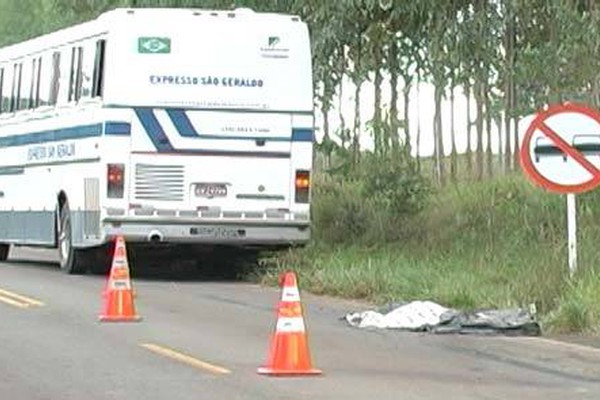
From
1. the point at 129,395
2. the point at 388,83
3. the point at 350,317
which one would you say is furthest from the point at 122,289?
the point at 388,83

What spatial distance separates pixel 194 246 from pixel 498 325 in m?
8.29

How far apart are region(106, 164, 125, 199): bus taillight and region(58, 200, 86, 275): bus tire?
1.84 metres

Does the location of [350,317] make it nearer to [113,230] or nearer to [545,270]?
[545,270]

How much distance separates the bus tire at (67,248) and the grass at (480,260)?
2.90 metres

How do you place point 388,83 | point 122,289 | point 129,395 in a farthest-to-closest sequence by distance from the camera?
point 388,83
point 122,289
point 129,395

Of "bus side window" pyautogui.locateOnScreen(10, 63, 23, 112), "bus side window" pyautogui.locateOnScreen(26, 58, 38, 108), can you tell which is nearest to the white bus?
"bus side window" pyautogui.locateOnScreen(26, 58, 38, 108)

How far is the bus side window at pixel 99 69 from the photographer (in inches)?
792

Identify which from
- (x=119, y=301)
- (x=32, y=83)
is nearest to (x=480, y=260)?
(x=119, y=301)

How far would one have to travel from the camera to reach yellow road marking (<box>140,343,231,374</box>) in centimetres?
1123

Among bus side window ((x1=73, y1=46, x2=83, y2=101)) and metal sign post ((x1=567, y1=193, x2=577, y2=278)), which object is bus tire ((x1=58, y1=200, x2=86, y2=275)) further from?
metal sign post ((x1=567, y1=193, x2=577, y2=278))

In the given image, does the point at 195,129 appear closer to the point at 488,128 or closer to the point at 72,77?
the point at 72,77

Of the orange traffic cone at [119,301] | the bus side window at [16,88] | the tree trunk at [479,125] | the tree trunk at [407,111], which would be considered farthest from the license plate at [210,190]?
the tree trunk at [479,125]

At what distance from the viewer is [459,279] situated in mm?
16656

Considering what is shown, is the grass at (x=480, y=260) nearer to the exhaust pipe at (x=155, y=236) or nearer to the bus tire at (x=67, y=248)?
the exhaust pipe at (x=155, y=236)
